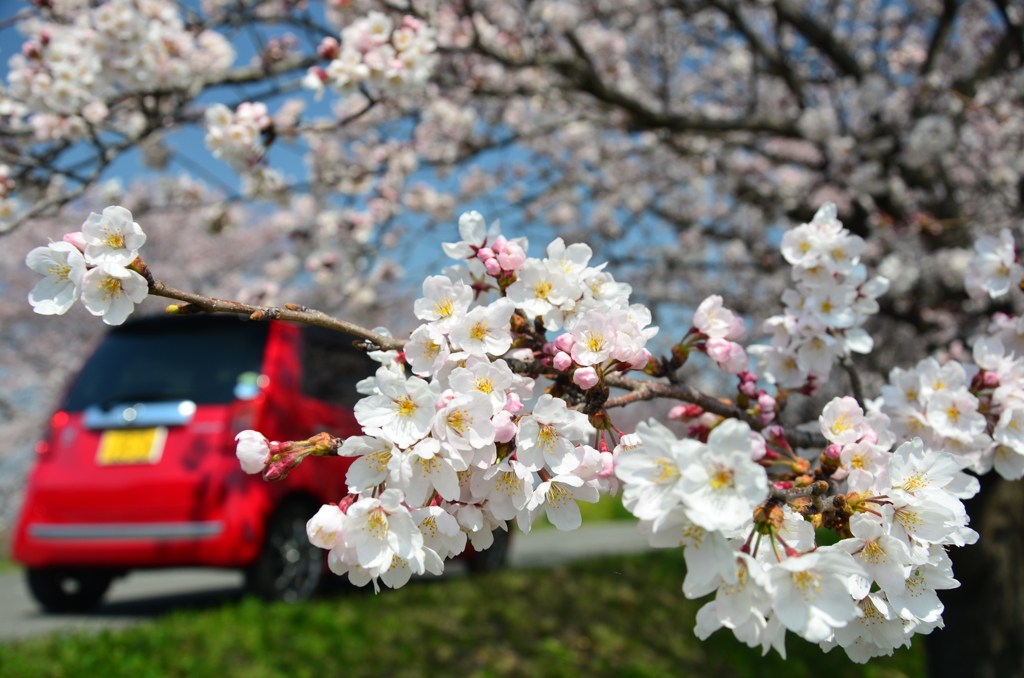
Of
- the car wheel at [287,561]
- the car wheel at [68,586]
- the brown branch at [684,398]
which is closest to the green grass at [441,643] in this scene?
the car wheel at [287,561]

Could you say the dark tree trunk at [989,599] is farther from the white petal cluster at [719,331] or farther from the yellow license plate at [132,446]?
the yellow license plate at [132,446]

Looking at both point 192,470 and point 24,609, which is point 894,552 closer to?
point 192,470

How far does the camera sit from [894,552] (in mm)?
959

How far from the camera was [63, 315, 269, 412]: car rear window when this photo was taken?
3.63m

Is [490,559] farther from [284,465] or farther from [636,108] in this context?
[284,465]

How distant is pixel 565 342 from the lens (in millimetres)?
1140

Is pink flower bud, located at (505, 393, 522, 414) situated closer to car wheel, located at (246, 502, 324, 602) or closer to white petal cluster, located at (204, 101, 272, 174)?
white petal cluster, located at (204, 101, 272, 174)

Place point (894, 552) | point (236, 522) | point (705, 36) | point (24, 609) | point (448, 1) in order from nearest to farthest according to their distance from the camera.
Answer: point (894, 552)
point (236, 522)
point (448, 1)
point (24, 609)
point (705, 36)

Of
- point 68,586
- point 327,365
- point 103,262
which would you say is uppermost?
point 103,262

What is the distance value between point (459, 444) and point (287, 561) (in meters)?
3.31

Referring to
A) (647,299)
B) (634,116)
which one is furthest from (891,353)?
(634,116)

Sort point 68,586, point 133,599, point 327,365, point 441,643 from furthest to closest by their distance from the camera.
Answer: point 133,599 < point 68,586 < point 327,365 < point 441,643

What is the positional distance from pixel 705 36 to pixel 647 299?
227 centimetres

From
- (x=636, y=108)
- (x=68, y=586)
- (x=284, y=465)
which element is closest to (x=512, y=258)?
(x=284, y=465)
